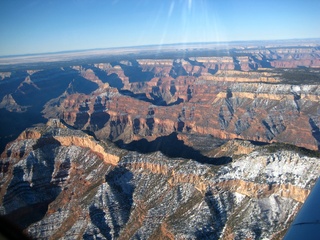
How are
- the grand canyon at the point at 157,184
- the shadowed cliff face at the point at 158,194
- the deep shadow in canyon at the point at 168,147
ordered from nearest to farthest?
the shadowed cliff face at the point at 158,194 < the grand canyon at the point at 157,184 < the deep shadow in canyon at the point at 168,147

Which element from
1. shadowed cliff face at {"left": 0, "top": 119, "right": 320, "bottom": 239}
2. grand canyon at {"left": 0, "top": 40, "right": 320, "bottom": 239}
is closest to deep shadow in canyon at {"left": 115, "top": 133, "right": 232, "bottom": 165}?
grand canyon at {"left": 0, "top": 40, "right": 320, "bottom": 239}

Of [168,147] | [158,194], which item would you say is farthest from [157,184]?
[168,147]

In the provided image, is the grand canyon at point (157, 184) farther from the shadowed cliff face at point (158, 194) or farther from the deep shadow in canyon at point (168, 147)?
the deep shadow in canyon at point (168, 147)

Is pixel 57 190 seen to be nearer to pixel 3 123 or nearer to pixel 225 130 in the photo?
pixel 225 130

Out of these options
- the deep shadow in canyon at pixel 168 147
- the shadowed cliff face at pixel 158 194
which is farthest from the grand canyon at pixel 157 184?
the deep shadow in canyon at pixel 168 147

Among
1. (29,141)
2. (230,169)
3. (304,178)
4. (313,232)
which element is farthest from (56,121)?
(313,232)

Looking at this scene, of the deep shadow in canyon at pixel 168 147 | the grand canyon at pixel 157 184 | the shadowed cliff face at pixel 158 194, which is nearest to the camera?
the shadowed cliff face at pixel 158 194

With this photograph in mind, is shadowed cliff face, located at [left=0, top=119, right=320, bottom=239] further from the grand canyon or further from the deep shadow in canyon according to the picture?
the deep shadow in canyon

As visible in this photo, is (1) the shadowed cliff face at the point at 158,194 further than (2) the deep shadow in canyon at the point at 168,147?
No

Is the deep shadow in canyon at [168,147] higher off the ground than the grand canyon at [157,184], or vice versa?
the grand canyon at [157,184]
